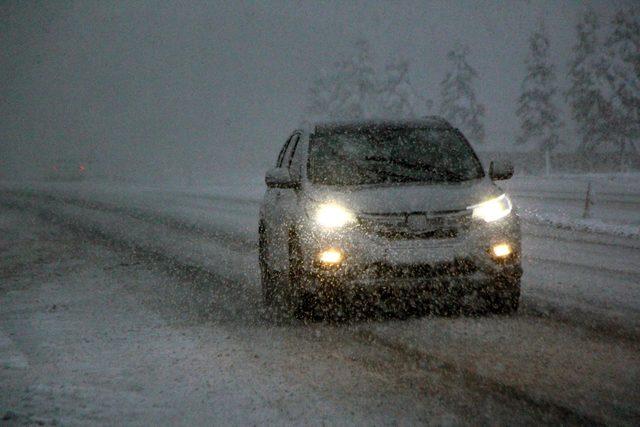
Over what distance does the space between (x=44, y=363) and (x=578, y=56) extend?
5246 cm

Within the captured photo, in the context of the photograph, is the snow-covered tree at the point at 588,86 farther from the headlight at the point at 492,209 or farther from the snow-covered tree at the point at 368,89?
the headlight at the point at 492,209

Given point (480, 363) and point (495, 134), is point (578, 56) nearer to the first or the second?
point (480, 363)

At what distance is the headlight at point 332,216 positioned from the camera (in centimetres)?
608

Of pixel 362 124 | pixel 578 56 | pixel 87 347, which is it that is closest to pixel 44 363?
pixel 87 347

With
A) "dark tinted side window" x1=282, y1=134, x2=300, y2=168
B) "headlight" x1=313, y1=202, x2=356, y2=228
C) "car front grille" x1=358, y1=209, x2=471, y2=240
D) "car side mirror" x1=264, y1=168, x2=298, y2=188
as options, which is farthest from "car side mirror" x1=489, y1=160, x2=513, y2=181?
"dark tinted side window" x1=282, y1=134, x2=300, y2=168

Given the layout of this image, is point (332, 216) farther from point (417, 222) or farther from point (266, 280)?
point (266, 280)

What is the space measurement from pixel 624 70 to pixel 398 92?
A: 17.3m

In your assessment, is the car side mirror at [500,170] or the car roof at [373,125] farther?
the car roof at [373,125]

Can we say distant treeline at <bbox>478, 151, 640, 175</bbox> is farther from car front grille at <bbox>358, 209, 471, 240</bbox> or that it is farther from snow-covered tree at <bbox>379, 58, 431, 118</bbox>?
car front grille at <bbox>358, 209, 471, 240</bbox>

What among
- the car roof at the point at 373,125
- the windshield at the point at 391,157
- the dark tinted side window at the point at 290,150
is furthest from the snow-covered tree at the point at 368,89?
the windshield at the point at 391,157

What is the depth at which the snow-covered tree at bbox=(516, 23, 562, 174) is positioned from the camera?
5234 centimetres

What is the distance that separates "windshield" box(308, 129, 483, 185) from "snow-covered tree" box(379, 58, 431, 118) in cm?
5077

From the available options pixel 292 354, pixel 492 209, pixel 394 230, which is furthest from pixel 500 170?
pixel 292 354

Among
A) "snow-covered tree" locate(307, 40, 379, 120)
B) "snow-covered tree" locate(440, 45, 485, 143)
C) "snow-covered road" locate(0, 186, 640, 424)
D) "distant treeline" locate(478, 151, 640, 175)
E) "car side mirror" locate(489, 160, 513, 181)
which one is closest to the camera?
"snow-covered road" locate(0, 186, 640, 424)
